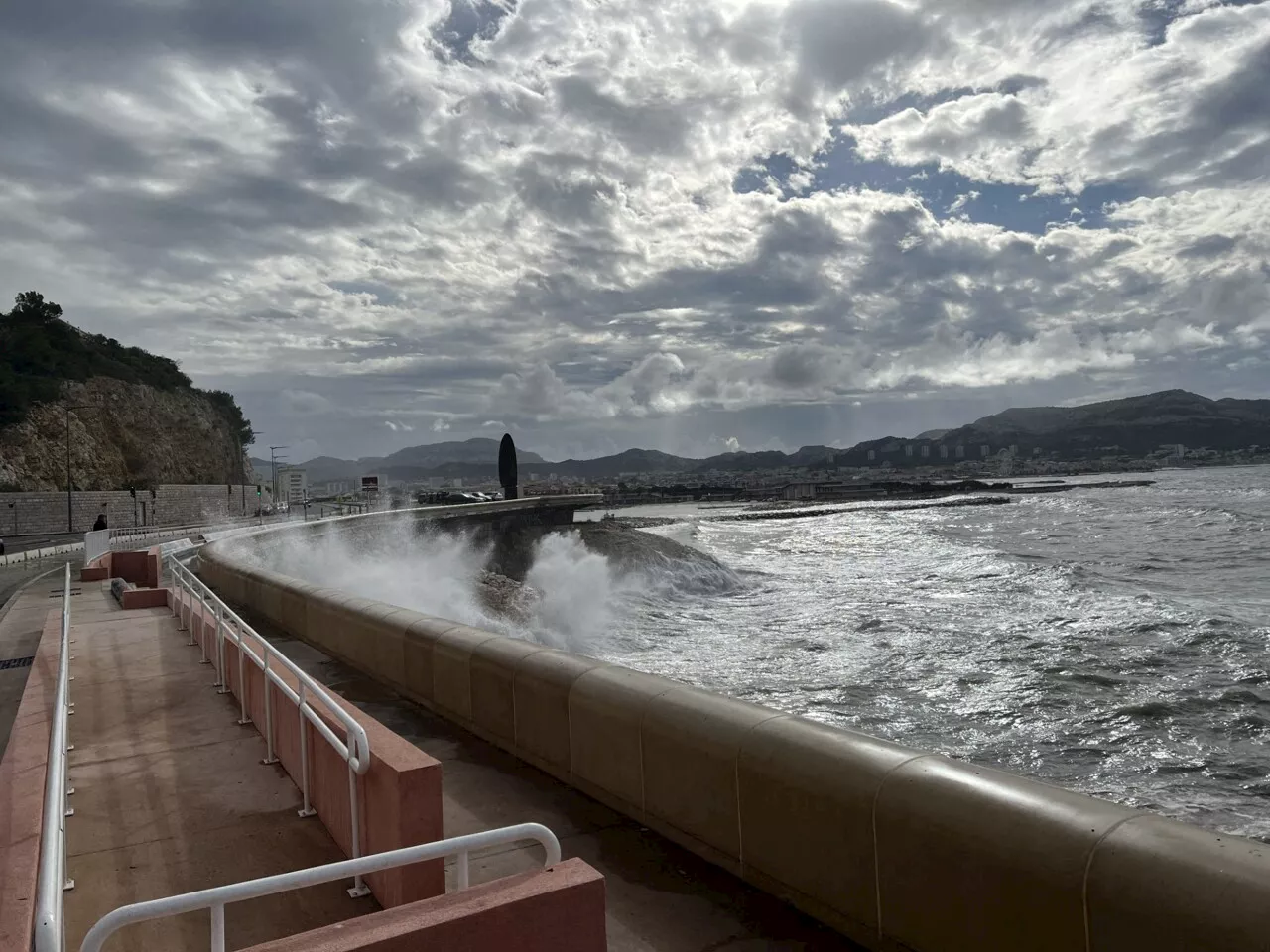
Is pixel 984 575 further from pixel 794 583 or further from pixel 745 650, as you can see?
pixel 745 650

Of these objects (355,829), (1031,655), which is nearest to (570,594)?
(1031,655)

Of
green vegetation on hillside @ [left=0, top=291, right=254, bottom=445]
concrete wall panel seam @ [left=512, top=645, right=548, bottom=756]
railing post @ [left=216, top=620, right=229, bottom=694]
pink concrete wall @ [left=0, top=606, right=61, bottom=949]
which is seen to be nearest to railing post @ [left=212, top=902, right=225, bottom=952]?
pink concrete wall @ [left=0, top=606, right=61, bottom=949]

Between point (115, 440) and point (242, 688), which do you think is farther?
point (115, 440)

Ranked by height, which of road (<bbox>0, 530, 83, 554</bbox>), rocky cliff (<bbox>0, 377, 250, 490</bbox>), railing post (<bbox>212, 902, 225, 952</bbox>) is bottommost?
road (<bbox>0, 530, 83, 554</bbox>)

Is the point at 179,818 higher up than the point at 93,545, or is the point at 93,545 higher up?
the point at 93,545

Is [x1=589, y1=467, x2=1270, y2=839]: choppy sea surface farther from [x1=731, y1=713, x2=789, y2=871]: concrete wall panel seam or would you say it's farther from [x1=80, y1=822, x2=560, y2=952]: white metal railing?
[x1=80, y1=822, x2=560, y2=952]: white metal railing

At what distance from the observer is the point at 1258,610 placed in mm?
23469

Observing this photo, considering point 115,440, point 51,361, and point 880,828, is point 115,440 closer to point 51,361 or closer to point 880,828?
point 51,361

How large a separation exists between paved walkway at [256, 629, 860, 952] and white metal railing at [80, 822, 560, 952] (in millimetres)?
1069

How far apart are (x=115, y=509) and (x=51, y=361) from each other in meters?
23.4

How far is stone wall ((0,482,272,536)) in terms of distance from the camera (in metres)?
55.3

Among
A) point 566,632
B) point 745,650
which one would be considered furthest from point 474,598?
point 745,650

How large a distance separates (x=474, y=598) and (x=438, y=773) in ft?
89.0

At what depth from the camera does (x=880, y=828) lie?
3.46m
